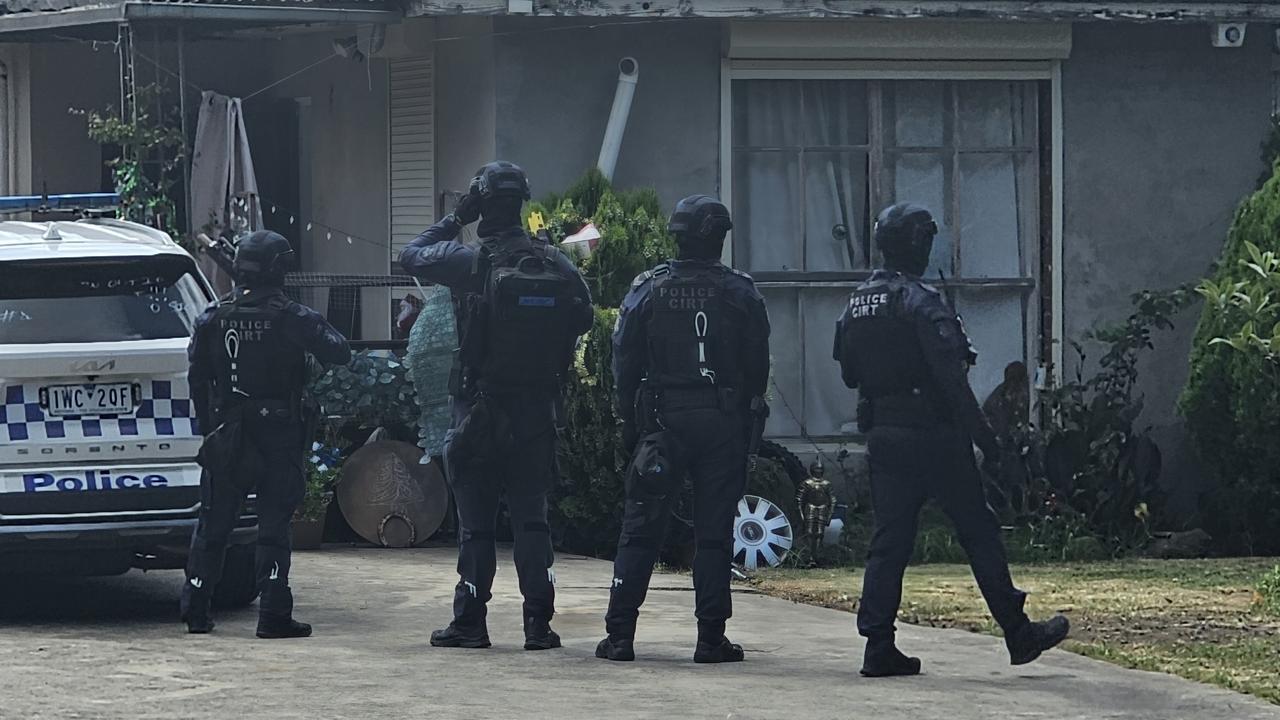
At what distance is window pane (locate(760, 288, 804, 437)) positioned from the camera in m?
13.8

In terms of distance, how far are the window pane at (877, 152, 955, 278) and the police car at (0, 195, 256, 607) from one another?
17.9 ft

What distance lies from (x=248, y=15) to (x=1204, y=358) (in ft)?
19.0

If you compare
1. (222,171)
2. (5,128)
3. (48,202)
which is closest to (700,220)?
(48,202)

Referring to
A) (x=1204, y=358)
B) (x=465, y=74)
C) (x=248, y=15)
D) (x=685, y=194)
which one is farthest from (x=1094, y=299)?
(x=248, y=15)

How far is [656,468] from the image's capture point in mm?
8617

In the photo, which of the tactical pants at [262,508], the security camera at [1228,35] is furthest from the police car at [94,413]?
the security camera at [1228,35]

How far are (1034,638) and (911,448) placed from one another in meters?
0.82

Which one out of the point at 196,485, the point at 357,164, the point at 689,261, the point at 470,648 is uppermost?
the point at 357,164

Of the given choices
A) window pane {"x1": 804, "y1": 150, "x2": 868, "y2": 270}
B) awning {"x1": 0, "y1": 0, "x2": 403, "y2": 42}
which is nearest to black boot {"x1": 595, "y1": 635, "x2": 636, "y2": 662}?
window pane {"x1": 804, "y1": 150, "x2": 868, "y2": 270}

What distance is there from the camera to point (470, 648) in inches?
352

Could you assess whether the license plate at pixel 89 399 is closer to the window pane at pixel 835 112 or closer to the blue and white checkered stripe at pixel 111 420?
the blue and white checkered stripe at pixel 111 420

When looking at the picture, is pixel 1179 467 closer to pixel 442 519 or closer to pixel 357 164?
pixel 442 519

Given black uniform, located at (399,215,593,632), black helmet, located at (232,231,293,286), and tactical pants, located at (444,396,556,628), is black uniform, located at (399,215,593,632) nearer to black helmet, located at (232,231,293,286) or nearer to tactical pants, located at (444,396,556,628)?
tactical pants, located at (444,396,556,628)

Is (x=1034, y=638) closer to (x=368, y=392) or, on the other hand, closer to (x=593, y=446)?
(x=593, y=446)
